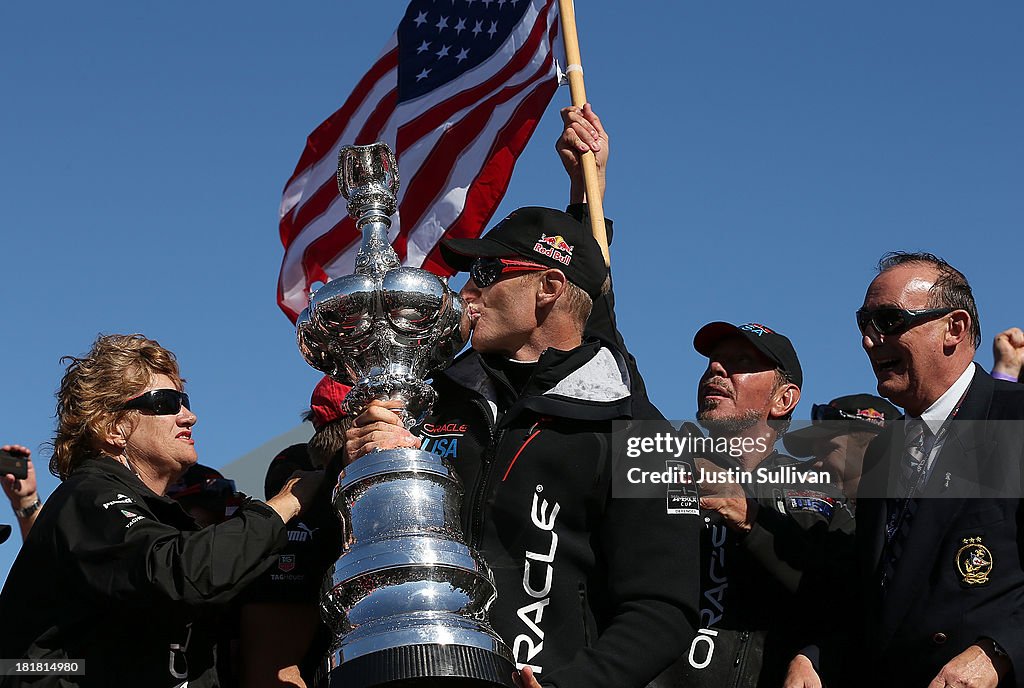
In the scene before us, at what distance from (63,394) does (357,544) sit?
5.87ft

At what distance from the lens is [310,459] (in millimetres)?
5781

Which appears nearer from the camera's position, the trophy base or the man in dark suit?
the trophy base

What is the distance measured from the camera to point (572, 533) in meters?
4.46

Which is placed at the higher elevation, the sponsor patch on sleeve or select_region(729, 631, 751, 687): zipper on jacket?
the sponsor patch on sleeve

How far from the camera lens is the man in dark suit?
14.9 ft

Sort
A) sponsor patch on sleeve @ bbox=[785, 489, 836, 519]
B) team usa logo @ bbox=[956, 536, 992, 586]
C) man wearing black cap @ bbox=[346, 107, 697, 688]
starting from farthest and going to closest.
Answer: sponsor patch on sleeve @ bbox=[785, 489, 836, 519]
team usa logo @ bbox=[956, 536, 992, 586]
man wearing black cap @ bbox=[346, 107, 697, 688]

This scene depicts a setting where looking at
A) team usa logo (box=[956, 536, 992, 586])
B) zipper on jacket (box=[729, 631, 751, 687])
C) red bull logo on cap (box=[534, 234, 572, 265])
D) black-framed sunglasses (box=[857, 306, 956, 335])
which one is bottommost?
zipper on jacket (box=[729, 631, 751, 687])

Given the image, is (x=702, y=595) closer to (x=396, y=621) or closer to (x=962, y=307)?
(x=962, y=307)

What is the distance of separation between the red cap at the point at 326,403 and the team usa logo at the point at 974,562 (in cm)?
253

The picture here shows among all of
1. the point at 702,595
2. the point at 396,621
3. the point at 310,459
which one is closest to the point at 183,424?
the point at 310,459

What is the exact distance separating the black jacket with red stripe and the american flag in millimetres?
3705

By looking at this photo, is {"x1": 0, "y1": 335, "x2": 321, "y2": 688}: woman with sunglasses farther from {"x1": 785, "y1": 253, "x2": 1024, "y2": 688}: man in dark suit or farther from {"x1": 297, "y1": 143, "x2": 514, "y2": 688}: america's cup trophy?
{"x1": 785, "y1": 253, "x2": 1024, "y2": 688}: man in dark suit

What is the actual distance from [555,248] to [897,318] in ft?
4.57

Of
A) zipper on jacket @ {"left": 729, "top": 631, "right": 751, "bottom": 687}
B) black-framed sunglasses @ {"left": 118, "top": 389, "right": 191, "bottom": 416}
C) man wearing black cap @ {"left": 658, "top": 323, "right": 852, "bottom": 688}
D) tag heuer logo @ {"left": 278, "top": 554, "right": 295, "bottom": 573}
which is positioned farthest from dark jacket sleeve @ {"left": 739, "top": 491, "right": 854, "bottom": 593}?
black-framed sunglasses @ {"left": 118, "top": 389, "right": 191, "bottom": 416}
